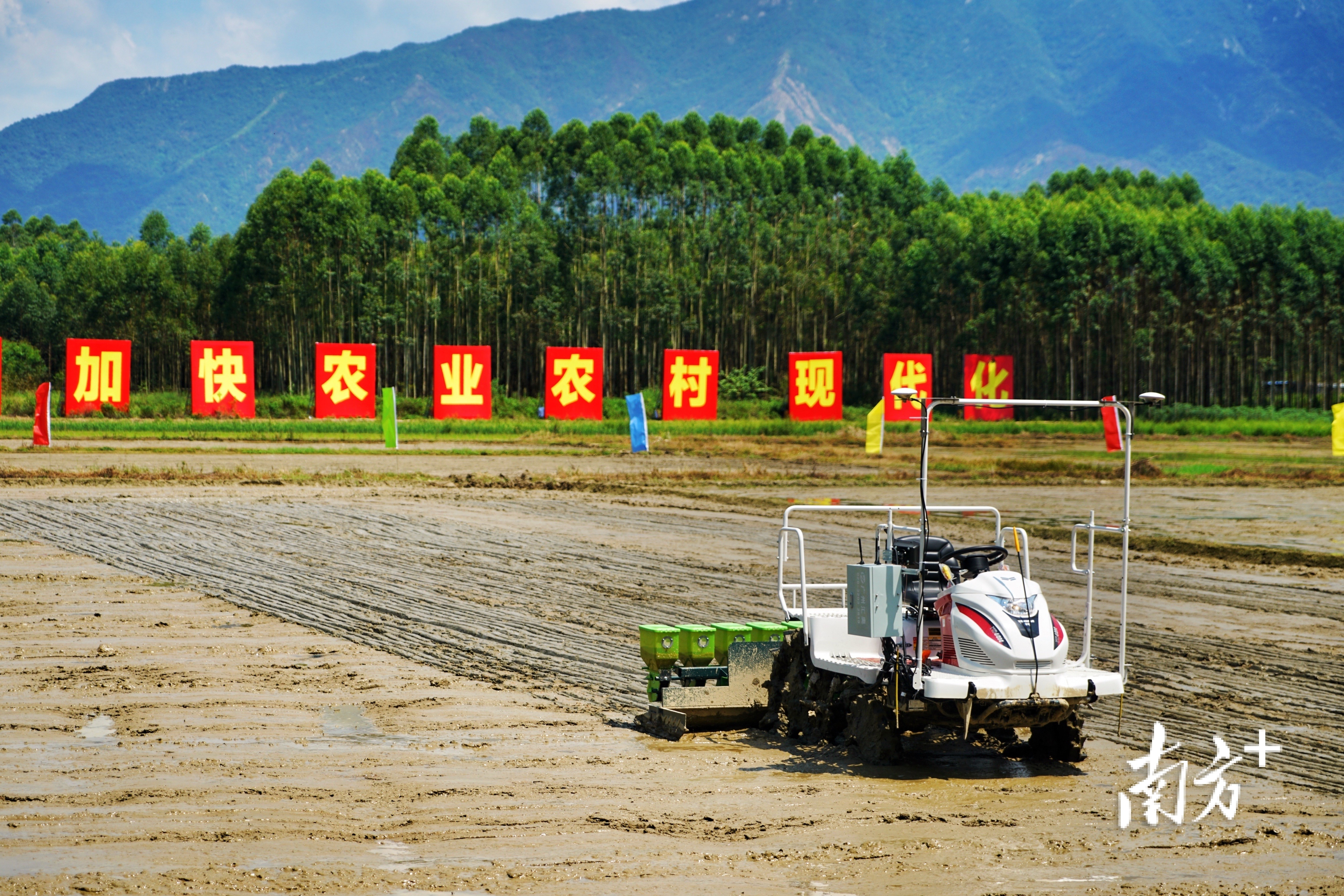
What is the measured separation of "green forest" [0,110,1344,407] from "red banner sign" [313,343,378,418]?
64.7ft

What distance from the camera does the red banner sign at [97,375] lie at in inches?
1912

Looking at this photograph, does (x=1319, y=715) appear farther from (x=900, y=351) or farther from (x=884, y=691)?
(x=900, y=351)

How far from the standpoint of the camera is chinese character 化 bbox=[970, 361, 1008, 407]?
59.9 metres

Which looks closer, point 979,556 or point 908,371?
point 979,556

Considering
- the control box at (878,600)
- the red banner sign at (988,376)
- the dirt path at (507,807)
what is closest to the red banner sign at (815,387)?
the red banner sign at (988,376)

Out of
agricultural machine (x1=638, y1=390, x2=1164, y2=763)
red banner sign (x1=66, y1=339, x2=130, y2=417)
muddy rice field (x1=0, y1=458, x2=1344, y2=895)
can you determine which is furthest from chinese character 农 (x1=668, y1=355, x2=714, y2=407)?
agricultural machine (x1=638, y1=390, x2=1164, y2=763)

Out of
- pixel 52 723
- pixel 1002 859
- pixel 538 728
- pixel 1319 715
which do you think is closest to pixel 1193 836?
pixel 1002 859

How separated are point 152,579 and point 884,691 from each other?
36.3 feet

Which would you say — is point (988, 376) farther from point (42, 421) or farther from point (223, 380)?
point (42, 421)

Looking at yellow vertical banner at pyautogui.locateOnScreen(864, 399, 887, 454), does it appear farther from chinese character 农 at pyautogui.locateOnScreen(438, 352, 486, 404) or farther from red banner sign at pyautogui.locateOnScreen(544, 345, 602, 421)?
chinese character 农 at pyautogui.locateOnScreen(438, 352, 486, 404)

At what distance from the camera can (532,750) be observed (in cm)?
852

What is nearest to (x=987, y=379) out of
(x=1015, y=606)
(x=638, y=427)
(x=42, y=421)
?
(x=638, y=427)

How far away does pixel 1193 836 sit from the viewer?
22.4 feet

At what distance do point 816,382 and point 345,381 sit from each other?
69.4 feet
